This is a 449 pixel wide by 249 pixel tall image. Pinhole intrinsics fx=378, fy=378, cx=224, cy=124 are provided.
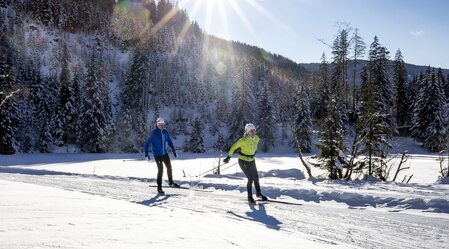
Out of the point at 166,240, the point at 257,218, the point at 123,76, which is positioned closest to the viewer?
the point at 166,240

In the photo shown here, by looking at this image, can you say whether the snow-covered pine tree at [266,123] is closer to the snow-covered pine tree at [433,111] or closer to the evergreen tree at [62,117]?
the snow-covered pine tree at [433,111]

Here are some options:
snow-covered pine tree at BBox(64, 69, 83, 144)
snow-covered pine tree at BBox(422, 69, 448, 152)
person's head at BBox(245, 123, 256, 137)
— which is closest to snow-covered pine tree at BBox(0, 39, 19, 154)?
snow-covered pine tree at BBox(64, 69, 83, 144)

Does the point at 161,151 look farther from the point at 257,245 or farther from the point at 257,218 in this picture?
the point at 257,245

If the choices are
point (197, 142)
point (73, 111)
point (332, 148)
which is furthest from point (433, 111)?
point (73, 111)

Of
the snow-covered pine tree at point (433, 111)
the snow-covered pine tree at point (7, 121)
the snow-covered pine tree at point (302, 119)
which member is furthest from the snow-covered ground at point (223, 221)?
the snow-covered pine tree at point (433, 111)

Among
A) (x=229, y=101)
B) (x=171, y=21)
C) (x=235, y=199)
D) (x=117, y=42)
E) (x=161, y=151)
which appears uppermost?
(x=171, y=21)

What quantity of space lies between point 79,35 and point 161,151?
99.5 metres

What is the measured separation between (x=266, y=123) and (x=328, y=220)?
53375 millimetres

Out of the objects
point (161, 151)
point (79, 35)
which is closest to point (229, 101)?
point (79, 35)

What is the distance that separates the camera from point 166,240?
416 centimetres

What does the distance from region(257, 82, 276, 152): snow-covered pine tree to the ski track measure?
50366mm

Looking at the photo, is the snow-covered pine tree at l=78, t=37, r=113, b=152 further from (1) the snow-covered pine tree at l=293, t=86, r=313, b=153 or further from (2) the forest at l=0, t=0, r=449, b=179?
(1) the snow-covered pine tree at l=293, t=86, r=313, b=153

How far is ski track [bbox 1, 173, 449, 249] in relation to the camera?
19.4 feet

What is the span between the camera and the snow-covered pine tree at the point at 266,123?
6053 cm
